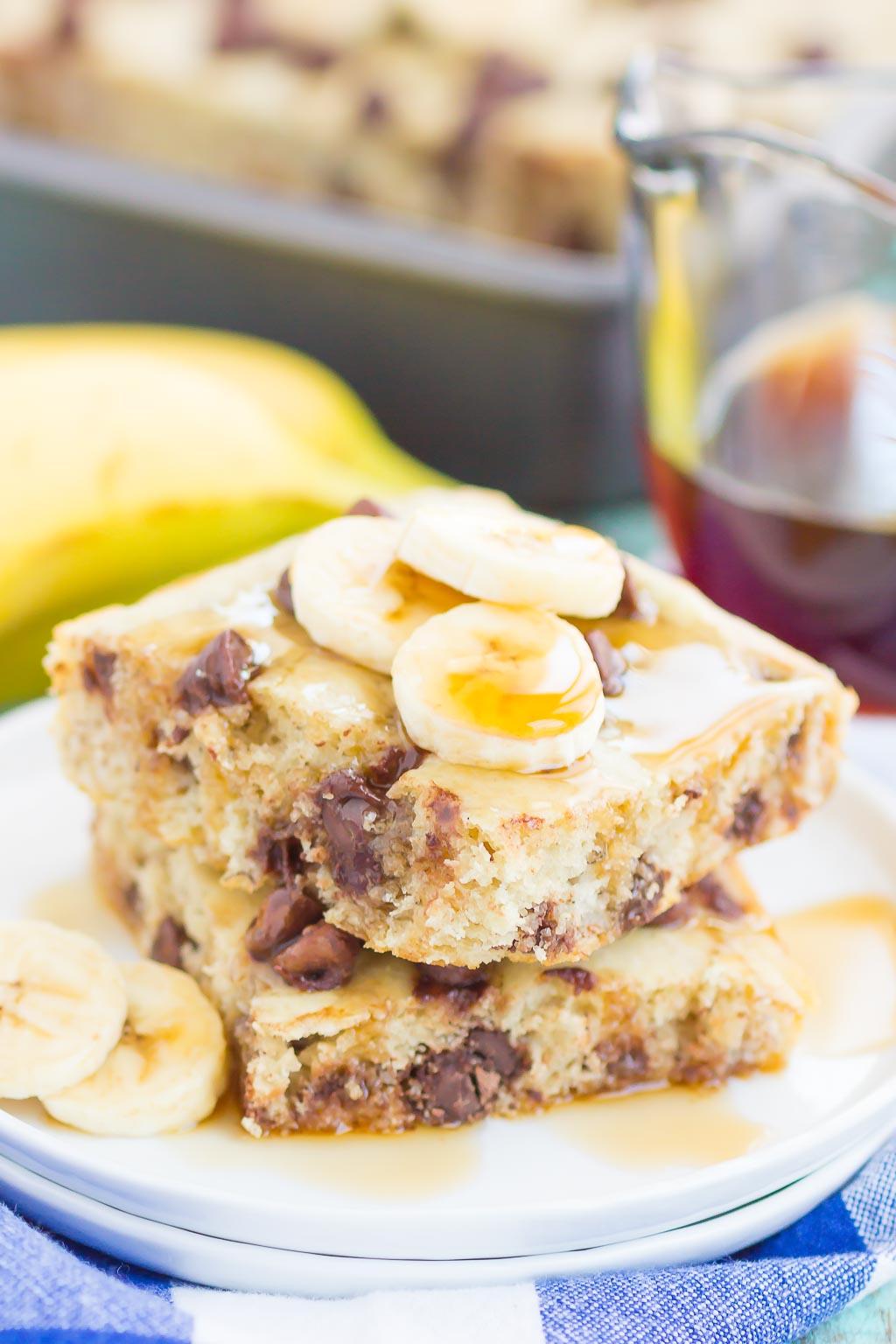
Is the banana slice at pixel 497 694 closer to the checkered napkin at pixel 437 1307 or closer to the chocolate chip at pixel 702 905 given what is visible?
the chocolate chip at pixel 702 905

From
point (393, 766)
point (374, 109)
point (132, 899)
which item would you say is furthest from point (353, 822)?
point (374, 109)

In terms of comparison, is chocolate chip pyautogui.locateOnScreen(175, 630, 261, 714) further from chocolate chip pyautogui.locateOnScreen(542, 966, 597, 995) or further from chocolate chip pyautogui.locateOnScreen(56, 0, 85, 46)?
chocolate chip pyautogui.locateOnScreen(56, 0, 85, 46)

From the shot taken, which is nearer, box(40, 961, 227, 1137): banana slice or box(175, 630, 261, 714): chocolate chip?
box(40, 961, 227, 1137): banana slice

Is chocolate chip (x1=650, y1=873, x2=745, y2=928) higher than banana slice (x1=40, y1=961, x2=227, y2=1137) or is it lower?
higher

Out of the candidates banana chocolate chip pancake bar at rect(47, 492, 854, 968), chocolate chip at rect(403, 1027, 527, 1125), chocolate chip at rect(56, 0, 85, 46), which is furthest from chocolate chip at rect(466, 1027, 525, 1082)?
chocolate chip at rect(56, 0, 85, 46)

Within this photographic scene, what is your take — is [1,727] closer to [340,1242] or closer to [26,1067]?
[26,1067]

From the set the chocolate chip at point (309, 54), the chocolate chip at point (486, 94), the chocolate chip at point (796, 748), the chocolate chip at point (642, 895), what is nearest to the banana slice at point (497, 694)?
the chocolate chip at point (642, 895)
